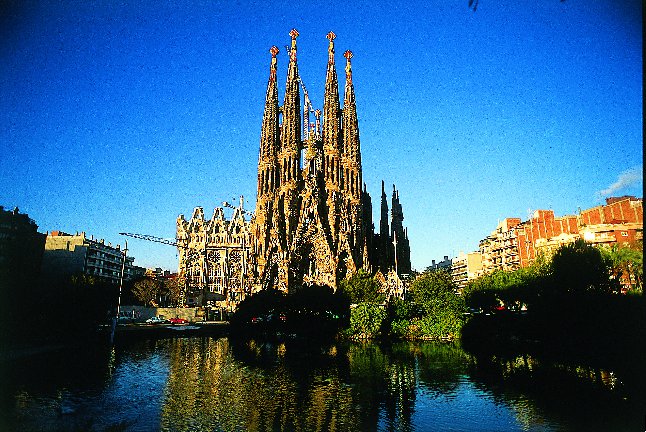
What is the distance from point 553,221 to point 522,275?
92.6 feet

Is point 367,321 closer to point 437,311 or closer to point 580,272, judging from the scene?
point 437,311

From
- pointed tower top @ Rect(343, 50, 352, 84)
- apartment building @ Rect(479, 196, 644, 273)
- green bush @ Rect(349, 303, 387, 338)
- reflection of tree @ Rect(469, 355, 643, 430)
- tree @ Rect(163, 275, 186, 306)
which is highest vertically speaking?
pointed tower top @ Rect(343, 50, 352, 84)

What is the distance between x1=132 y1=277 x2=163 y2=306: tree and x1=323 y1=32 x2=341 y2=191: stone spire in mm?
32487

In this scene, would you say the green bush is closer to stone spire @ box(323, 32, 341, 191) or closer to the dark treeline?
the dark treeline

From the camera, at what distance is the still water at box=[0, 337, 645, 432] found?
1437 cm

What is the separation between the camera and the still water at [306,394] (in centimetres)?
1437

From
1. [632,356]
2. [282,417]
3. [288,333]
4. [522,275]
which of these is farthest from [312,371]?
[522,275]

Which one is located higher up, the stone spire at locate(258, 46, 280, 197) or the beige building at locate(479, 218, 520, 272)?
the stone spire at locate(258, 46, 280, 197)

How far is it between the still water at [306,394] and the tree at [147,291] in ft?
136

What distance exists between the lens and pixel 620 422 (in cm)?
1443

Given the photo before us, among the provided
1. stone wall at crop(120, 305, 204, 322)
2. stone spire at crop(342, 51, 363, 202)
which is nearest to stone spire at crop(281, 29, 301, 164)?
stone spire at crop(342, 51, 363, 202)

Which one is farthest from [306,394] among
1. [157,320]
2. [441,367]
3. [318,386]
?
[157,320]

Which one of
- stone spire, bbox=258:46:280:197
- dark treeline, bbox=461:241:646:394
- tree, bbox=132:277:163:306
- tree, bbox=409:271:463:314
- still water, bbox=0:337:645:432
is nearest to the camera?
still water, bbox=0:337:645:432

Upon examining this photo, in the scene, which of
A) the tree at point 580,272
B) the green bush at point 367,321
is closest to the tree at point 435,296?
the green bush at point 367,321
